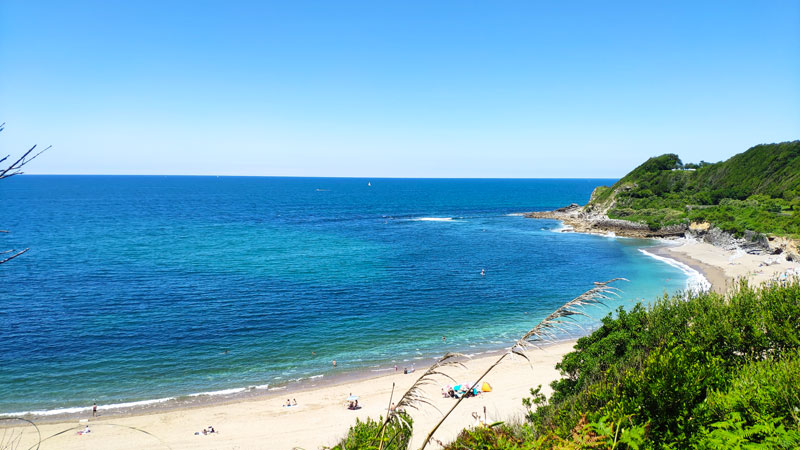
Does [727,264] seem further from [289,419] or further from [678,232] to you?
[289,419]

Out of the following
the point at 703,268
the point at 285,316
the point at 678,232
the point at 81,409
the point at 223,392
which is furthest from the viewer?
the point at 678,232

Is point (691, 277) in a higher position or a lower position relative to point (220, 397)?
higher

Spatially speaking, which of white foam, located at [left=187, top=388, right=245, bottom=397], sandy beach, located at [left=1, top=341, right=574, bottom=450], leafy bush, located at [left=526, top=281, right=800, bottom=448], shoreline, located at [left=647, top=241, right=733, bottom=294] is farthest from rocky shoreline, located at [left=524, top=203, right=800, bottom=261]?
white foam, located at [left=187, top=388, right=245, bottom=397]

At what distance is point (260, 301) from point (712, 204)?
298 ft

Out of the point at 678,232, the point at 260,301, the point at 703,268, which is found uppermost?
the point at 678,232

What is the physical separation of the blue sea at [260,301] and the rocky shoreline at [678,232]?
8656 mm

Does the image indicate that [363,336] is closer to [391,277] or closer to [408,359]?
[408,359]

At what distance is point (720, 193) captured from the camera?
292ft

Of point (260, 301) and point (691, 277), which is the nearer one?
point (260, 301)

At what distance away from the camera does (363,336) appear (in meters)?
37.5

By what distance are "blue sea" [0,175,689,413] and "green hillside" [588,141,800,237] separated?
48.8ft

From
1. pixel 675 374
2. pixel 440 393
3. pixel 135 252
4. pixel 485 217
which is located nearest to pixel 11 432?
pixel 440 393

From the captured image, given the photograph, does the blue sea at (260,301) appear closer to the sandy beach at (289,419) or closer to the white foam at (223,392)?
the white foam at (223,392)

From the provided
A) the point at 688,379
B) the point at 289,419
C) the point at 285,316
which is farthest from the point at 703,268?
the point at 289,419
